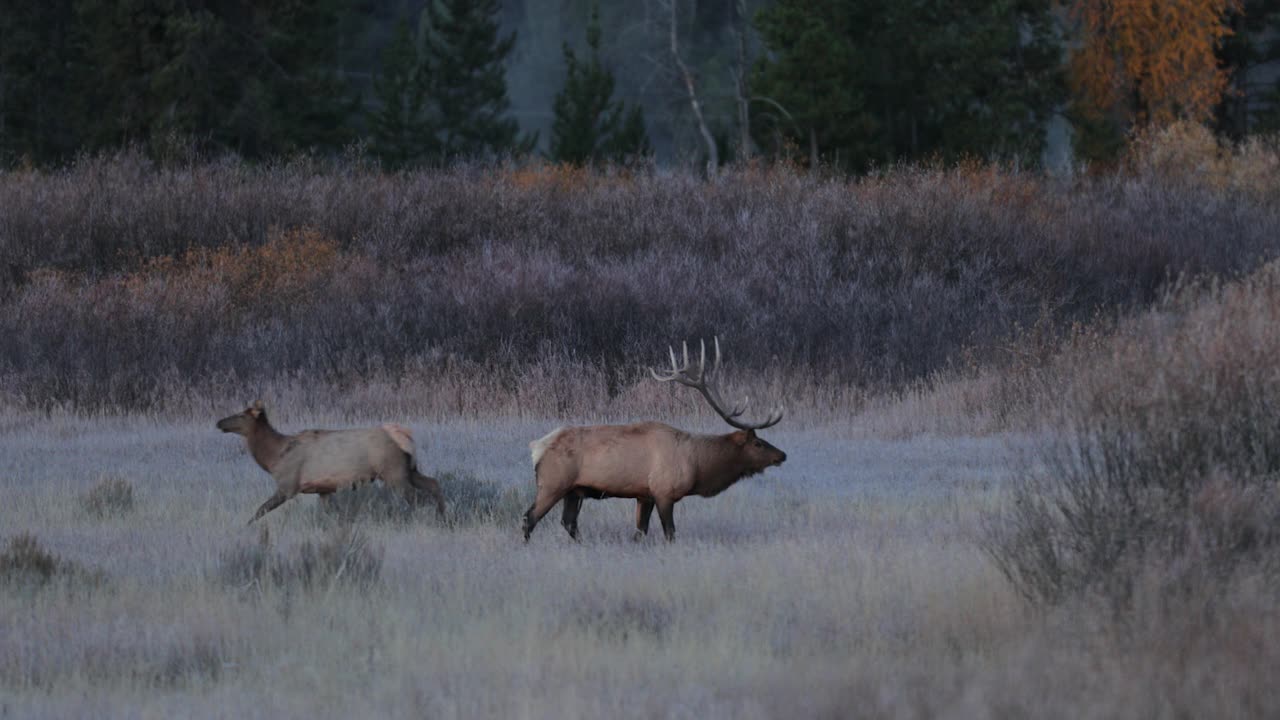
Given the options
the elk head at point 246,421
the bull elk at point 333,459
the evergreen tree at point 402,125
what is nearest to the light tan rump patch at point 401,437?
the bull elk at point 333,459

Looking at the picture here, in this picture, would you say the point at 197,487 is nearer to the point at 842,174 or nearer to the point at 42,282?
the point at 42,282

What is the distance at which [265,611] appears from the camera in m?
7.02

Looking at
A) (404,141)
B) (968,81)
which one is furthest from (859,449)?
(404,141)

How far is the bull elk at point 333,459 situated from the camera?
9164 mm

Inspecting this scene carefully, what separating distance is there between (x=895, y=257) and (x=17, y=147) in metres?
27.7

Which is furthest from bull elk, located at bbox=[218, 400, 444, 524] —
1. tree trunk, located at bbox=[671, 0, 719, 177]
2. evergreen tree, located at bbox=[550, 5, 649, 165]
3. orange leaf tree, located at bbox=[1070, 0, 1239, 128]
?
evergreen tree, located at bbox=[550, 5, 649, 165]

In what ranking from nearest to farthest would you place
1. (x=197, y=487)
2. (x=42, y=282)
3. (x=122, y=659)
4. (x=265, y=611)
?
1. (x=122, y=659)
2. (x=265, y=611)
3. (x=197, y=487)
4. (x=42, y=282)

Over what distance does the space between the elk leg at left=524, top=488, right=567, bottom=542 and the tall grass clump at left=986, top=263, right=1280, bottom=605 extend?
7.51 ft

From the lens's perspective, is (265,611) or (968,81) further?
(968,81)

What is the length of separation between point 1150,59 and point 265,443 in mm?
31176

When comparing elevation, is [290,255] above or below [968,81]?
below

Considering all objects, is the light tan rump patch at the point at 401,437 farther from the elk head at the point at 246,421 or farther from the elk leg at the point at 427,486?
the elk head at the point at 246,421

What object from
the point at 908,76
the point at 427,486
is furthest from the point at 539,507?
the point at 908,76

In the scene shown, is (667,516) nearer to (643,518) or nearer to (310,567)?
(643,518)
